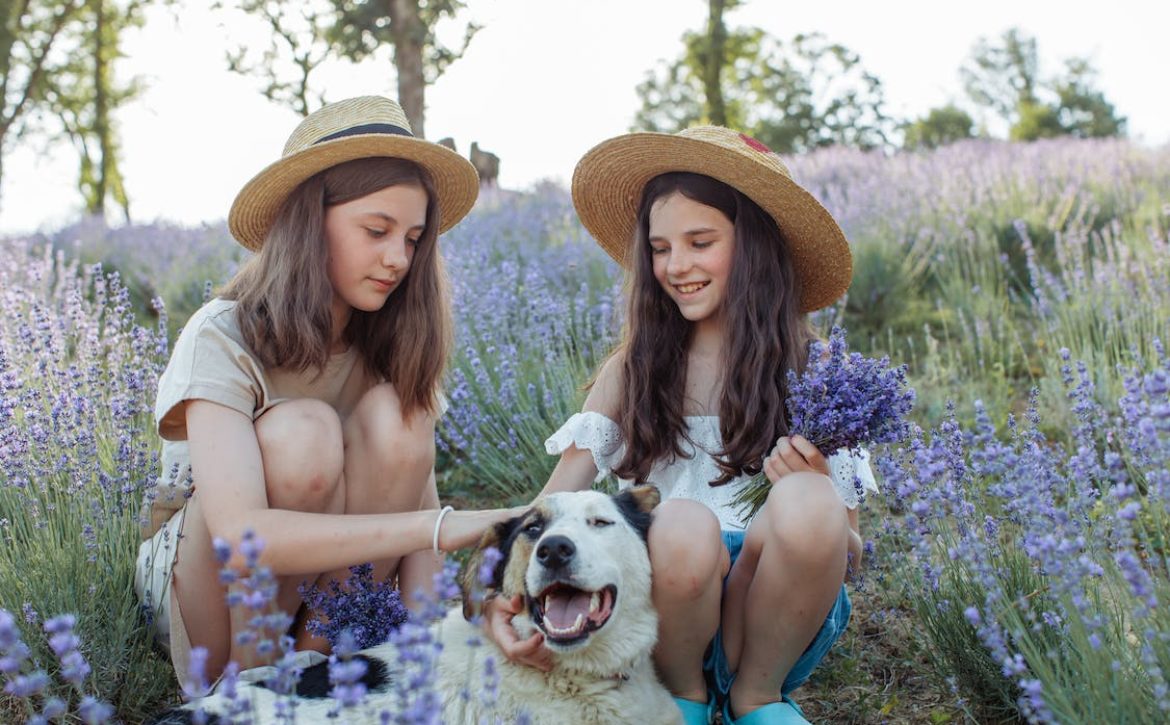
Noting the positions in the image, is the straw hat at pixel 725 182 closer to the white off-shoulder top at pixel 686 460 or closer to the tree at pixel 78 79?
the white off-shoulder top at pixel 686 460

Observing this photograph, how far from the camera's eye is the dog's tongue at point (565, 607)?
2.00 meters

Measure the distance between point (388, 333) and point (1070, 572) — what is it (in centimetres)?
190

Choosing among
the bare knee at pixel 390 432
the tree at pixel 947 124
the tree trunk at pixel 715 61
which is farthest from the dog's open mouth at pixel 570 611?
the tree at pixel 947 124

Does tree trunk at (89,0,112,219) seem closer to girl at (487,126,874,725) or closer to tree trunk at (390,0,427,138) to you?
tree trunk at (390,0,427,138)

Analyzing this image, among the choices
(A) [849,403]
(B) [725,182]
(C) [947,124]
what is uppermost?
(C) [947,124]

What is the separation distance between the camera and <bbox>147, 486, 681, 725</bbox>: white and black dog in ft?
6.42

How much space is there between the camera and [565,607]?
204 cm

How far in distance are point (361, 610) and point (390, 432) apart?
1.56 feet

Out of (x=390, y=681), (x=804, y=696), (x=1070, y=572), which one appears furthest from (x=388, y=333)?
(x=1070, y=572)

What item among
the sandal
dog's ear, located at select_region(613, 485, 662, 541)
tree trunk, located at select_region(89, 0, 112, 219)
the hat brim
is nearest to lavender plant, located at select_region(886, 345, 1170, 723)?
the sandal

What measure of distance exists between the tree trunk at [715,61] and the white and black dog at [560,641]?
51.0 ft

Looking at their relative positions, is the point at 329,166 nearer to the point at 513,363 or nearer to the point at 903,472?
the point at 513,363

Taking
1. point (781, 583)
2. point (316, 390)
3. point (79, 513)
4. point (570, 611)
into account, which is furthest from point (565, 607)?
point (79, 513)

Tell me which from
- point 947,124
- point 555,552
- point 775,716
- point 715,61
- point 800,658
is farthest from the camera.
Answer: point 947,124
